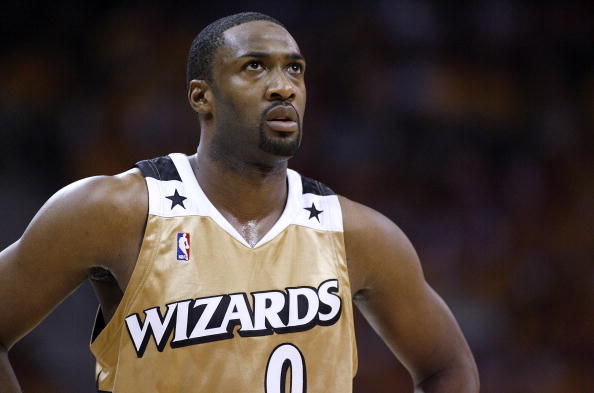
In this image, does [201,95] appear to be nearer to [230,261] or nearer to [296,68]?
[296,68]

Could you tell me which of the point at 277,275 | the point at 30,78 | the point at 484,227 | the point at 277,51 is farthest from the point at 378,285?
the point at 30,78

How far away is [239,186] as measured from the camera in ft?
8.64

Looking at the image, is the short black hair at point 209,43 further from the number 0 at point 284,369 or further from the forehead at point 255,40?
the number 0 at point 284,369

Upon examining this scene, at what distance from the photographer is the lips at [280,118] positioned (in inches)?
98.2

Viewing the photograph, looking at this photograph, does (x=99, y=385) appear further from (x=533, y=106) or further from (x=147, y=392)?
(x=533, y=106)

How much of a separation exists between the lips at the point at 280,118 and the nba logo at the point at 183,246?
41 cm

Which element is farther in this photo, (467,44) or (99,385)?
(467,44)

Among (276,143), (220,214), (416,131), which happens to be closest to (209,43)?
(276,143)

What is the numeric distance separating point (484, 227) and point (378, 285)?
11.2 ft

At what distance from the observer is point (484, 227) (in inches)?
236

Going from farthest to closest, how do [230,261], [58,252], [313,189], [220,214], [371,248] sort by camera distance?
[313,189]
[371,248]
[220,214]
[230,261]
[58,252]

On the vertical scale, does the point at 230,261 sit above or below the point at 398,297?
above

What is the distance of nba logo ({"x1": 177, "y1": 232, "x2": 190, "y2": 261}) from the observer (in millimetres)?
2418

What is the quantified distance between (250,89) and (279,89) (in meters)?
0.09
